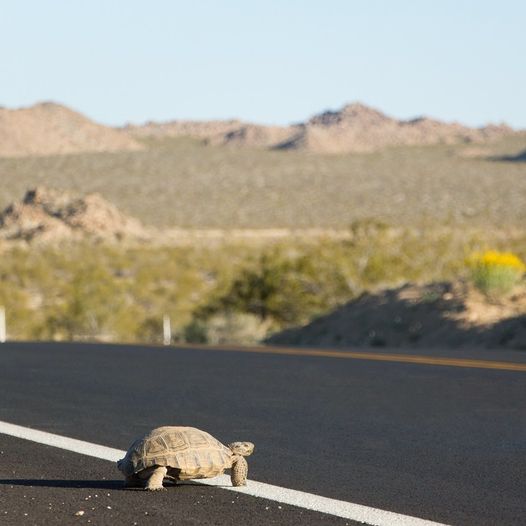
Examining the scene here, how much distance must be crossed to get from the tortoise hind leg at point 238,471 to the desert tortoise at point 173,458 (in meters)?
0.07

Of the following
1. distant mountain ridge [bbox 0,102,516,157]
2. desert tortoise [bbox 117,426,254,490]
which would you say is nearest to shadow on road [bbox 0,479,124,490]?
desert tortoise [bbox 117,426,254,490]

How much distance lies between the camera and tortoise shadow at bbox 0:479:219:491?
23.8 feet

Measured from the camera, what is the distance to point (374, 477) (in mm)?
7570

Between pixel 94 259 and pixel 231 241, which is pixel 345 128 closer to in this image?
pixel 231 241

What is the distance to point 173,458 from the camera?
6.80 metres

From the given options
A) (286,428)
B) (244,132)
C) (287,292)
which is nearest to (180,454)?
(286,428)

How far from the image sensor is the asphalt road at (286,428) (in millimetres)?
6699

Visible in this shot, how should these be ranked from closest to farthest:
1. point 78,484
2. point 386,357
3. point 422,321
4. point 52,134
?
1. point 78,484
2. point 386,357
3. point 422,321
4. point 52,134

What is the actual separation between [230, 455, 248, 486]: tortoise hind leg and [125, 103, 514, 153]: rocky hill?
129101mm

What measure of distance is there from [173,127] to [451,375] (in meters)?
175

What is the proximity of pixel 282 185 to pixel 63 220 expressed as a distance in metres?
20.8

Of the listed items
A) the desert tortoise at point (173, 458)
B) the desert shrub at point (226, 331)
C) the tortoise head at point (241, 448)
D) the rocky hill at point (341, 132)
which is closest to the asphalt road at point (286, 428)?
the desert tortoise at point (173, 458)

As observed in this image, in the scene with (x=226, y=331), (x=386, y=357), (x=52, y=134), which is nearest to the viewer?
(x=386, y=357)

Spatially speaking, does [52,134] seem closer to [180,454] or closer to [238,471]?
[238,471]
